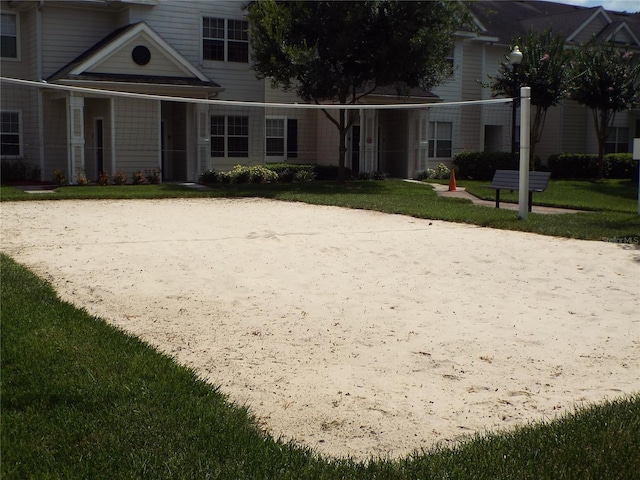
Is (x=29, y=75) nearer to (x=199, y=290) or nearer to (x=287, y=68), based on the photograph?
(x=287, y=68)

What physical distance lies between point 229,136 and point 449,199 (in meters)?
10.9

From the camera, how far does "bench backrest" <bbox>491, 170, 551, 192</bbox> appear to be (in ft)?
53.8

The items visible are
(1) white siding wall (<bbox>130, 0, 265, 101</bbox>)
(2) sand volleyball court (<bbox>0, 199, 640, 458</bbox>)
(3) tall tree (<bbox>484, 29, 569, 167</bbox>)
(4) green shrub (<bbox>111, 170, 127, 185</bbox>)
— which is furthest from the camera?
(3) tall tree (<bbox>484, 29, 569, 167</bbox>)

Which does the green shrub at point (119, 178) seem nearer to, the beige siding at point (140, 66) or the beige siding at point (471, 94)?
the beige siding at point (140, 66)

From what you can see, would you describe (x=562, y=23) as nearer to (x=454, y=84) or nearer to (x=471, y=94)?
(x=471, y=94)

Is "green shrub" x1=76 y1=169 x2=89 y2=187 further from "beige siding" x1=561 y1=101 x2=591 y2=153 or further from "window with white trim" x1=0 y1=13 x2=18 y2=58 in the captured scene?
"beige siding" x1=561 y1=101 x2=591 y2=153

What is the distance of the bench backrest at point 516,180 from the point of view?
1639 cm

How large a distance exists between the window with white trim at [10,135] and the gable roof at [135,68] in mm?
2185

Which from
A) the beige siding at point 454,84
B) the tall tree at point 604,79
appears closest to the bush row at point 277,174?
the beige siding at point 454,84

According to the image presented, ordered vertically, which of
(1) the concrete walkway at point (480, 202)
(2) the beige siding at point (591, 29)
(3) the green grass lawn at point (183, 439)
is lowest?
(3) the green grass lawn at point (183, 439)

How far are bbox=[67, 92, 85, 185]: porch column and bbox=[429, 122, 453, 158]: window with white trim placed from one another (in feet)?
48.0

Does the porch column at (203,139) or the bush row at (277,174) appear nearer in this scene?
the bush row at (277,174)

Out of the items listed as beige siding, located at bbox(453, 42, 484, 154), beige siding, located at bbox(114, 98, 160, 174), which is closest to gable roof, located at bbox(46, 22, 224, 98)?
beige siding, located at bbox(114, 98, 160, 174)

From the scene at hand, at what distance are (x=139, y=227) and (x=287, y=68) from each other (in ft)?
37.3
